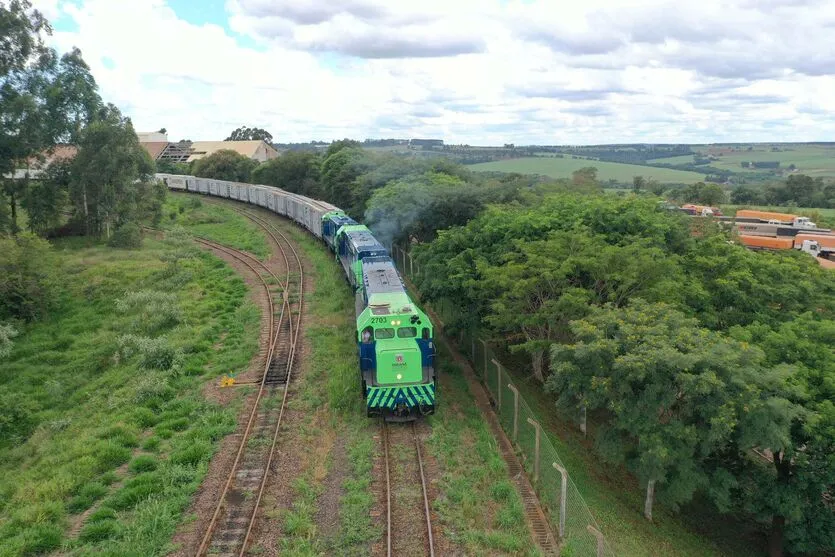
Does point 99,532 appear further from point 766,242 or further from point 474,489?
point 766,242

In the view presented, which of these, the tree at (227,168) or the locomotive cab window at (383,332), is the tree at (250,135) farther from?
the locomotive cab window at (383,332)

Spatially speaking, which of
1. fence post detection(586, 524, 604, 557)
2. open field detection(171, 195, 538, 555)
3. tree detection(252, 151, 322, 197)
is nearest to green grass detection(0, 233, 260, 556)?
open field detection(171, 195, 538, 555)

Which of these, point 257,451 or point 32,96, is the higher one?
point 32,96

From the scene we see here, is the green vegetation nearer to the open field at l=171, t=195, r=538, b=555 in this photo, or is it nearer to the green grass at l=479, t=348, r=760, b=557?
the open field at l=171, t=195, r=538, b=555

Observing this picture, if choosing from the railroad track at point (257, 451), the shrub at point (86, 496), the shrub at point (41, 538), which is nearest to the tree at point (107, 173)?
the railroad track at point (257, 451)

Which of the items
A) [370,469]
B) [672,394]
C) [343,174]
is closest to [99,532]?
[370,469]

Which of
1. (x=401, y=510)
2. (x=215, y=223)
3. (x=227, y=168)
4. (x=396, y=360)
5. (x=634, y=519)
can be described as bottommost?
(x=634, y=519)

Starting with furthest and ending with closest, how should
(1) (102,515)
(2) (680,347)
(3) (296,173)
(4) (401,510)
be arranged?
(3) (296,173), (2) (680,347), (4) (401,510), (1) (102,515)
